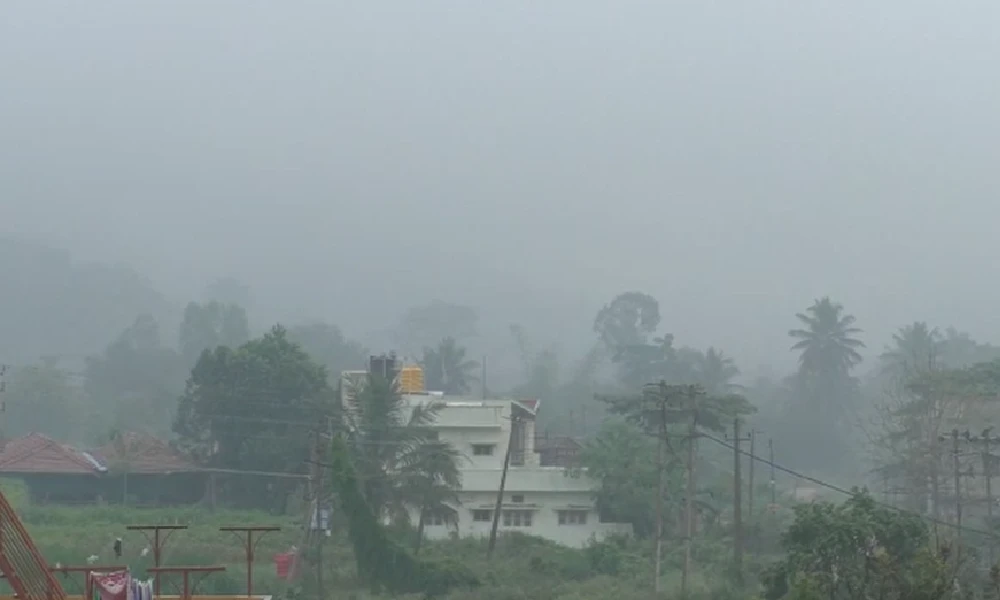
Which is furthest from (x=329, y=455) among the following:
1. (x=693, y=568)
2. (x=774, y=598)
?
(x=774, y=598)

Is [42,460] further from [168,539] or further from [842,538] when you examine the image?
[842,538]

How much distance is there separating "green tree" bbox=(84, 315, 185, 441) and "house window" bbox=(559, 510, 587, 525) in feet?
132

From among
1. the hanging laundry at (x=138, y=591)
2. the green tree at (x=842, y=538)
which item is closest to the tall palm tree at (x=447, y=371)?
the green tree at (x=842, y=538)

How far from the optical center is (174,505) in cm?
4706

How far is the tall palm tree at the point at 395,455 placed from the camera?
127 feet

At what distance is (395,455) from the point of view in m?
39.9

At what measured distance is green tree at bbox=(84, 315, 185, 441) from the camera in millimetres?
79312

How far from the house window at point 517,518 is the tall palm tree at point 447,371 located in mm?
26202

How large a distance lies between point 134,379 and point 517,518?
183ft

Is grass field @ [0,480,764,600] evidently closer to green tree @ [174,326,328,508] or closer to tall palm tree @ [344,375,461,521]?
tall palm tree @ [344,375,461,521]

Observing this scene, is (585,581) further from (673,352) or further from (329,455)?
(673,352)

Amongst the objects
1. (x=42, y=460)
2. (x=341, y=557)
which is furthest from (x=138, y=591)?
(x=42, y=460)

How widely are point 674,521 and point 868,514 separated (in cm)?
1862

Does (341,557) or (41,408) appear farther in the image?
(41,408)
